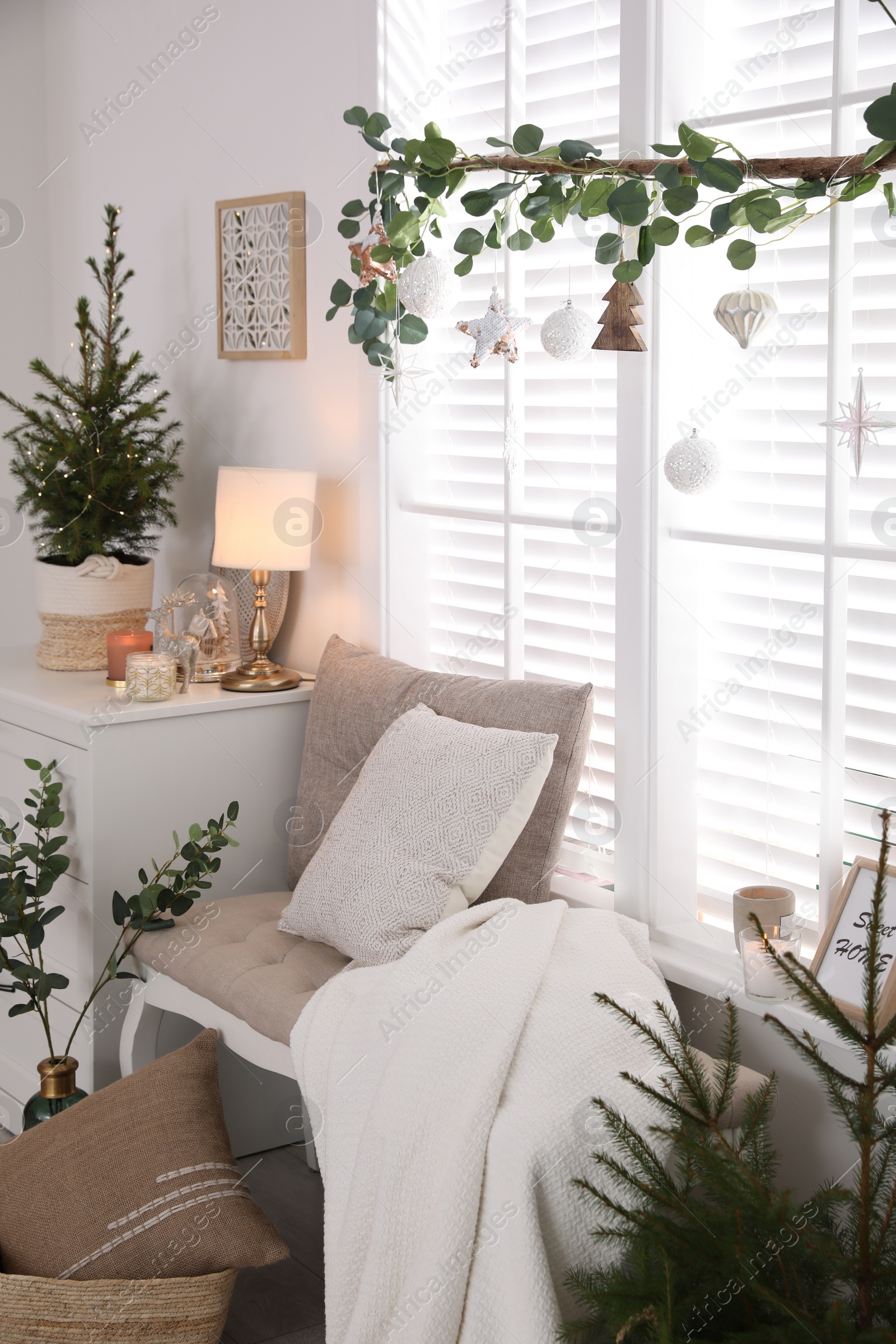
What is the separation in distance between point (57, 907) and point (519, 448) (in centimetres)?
118

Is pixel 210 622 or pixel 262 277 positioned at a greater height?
pixel 262 277

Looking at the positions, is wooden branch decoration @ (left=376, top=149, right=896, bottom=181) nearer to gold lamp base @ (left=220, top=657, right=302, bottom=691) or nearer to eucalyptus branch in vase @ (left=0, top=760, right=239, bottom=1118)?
gold lamp base @ (left=220, top=657, right=302, bottom=691)

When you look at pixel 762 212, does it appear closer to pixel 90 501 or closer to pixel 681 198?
pixel 681 198

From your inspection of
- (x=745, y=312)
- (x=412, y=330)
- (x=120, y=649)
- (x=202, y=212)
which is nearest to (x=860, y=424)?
(x=745, y=312)

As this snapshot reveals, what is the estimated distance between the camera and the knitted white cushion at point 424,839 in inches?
74.3

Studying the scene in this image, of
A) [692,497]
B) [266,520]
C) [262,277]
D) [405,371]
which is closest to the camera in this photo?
[692,497]

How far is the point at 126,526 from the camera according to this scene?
2.71 meters

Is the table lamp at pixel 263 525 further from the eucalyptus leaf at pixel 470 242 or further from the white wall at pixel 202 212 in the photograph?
the eucalyptus leaf at pixel 470 242

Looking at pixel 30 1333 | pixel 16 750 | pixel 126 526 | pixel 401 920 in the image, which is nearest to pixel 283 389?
pixel 126 526

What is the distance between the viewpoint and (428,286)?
1.95 meters

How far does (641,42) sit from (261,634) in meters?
1.35

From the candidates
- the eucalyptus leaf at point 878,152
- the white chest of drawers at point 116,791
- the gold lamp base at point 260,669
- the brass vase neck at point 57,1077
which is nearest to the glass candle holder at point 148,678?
the white chest of drawers at point 116,791

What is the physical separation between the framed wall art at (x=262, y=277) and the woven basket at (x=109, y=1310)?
1.85 metres

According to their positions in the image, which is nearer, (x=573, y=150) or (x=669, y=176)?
(x=669, y=176)
